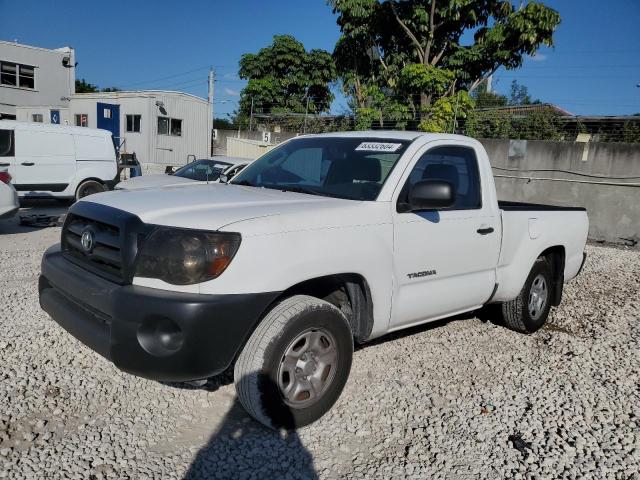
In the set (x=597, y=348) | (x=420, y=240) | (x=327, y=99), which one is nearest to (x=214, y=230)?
(x=420, y=240)

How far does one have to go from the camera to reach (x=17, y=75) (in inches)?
1208

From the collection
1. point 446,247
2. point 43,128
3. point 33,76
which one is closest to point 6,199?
point 43,128

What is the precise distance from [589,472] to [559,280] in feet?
9.10

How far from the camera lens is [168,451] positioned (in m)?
2.82

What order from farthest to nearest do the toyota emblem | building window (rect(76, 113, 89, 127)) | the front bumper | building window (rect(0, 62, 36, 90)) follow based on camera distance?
1. building window (rect(0, 62, 36, 90))
2. building window (rect(76, 113, 89, 127))
3. the toyota emblem
4. the front bumper

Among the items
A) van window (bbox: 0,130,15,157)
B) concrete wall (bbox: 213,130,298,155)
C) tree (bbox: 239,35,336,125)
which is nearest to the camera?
van window (bbox: 0,130,15,157)

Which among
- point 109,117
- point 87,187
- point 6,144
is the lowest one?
point 87,187

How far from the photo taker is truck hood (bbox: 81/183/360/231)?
9.07 ft

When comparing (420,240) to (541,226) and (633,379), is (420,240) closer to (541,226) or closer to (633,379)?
(541,226)

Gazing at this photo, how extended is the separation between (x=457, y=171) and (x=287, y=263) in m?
1.99

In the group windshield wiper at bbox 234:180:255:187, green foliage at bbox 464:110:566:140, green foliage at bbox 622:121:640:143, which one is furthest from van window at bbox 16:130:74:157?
green foliage at bbox 622:121:640:143

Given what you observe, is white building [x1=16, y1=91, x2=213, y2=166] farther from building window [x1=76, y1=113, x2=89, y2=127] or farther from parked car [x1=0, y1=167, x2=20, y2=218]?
parked car [x1=0, y1=167, x2=20, y2=218]

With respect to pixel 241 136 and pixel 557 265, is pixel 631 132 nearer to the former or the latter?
pixel 557 265

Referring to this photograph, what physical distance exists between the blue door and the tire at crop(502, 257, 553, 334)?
2279 centimetres
